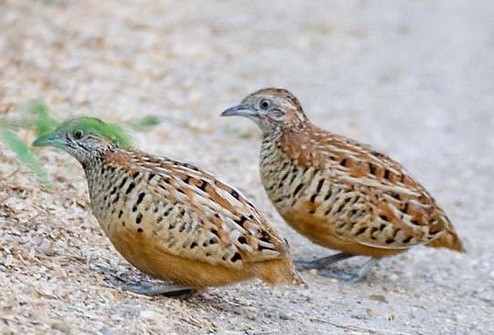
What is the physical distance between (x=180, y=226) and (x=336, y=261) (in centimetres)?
253

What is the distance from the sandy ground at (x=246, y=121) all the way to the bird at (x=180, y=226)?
24 cm

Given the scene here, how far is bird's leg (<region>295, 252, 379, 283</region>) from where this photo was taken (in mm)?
8805

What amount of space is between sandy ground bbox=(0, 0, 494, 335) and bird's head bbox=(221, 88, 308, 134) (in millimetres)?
930

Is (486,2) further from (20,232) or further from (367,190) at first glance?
(20,232)

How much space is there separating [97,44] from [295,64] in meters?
2.92

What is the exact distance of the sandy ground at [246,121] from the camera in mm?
6934

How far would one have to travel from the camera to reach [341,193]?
27.4 feet

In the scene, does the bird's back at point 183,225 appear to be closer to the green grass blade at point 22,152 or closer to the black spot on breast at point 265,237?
the black spot on breast at point 265,237

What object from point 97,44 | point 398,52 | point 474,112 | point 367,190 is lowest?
point 367,190

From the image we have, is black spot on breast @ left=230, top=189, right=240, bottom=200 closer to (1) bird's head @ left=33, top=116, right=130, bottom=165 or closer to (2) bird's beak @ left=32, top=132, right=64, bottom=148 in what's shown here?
(1) bird's head @ left=33, top=116, right=130, bottom=165

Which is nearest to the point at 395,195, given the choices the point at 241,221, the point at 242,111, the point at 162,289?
the point at 242,111

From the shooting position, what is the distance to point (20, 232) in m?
7.37

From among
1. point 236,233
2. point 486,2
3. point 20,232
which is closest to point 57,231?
point 20,232

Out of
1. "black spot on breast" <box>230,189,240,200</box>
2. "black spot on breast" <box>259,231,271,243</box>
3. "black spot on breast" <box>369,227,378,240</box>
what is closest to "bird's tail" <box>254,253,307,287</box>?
"black spot on breast" <box>259,231,271,243</box>
